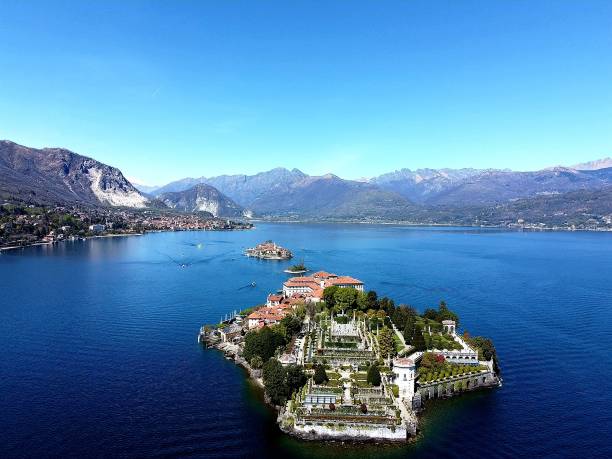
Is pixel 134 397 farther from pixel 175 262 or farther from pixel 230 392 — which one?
pixel 175 262

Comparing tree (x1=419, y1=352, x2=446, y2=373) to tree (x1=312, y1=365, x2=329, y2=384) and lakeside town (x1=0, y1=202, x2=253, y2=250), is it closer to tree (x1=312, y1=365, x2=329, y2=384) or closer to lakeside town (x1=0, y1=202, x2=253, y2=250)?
tree (x1=312, y1=365, x2=329, y2=384)

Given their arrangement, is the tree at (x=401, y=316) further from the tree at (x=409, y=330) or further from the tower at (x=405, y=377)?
the tower at (x=405, y=377)

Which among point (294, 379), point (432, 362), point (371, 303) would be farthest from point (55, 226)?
point (432, 362)

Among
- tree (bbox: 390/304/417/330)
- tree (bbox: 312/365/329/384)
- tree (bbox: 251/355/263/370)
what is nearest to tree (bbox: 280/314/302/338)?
tree (bbox: 251/355/263/370)

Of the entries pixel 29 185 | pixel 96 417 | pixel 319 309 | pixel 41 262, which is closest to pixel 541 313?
pixel 319 309

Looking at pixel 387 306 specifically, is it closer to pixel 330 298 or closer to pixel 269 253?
pixel 330 298

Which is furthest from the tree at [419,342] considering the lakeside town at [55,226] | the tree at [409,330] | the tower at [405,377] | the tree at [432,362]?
the lakeside town at [55,226]

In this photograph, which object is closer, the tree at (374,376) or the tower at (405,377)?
the tower at (405,377)

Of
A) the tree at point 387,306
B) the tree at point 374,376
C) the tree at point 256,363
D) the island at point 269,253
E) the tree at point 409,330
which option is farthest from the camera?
the island at point 269,253
